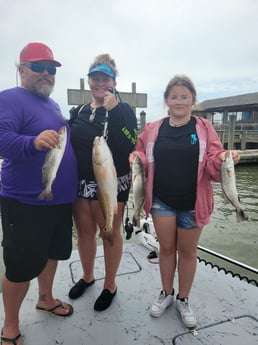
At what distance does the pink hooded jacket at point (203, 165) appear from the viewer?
91.5 inches

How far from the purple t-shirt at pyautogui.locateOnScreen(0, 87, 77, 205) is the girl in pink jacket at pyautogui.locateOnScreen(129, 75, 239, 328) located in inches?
25.6

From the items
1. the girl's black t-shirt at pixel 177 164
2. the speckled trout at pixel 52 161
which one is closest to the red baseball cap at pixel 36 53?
the speckled trout at pixel 52 161

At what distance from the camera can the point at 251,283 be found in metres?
3.16

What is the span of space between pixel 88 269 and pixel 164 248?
0.93 m

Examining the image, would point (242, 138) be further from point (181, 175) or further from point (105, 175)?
point (105, 175)

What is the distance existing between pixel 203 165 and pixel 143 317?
1.48m

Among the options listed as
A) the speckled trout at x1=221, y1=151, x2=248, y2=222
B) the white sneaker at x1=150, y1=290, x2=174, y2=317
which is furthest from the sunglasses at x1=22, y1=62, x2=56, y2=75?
the white sneaker at x1=150, y1=290, x2=174, y2=317

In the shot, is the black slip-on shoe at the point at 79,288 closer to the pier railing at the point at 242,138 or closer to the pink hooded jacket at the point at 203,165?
the pink hooded jacket at the point at 203,165

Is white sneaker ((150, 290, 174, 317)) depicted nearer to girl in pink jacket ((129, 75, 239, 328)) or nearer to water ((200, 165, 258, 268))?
girl in pink jacket ((129, 75, 239, 328))

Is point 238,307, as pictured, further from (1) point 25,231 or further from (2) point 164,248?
(1) point 25,231

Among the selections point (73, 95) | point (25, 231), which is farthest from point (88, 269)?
point (73, 95)

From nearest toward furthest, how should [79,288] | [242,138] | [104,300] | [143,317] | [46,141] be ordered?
1. [46,141]
2. [143,317]
3. [104,300]
4. [79,288]
5. [242,138]

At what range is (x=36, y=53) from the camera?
225cm

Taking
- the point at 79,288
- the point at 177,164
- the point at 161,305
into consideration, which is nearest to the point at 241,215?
the point at 177,164
